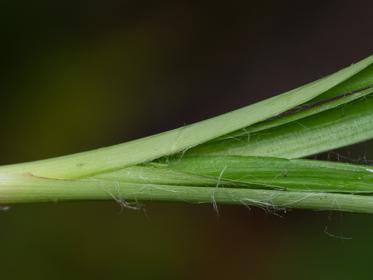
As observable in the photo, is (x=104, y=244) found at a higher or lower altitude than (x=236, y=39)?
lower

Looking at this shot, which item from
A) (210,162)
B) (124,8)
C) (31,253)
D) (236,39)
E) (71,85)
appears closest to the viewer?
(210,162)

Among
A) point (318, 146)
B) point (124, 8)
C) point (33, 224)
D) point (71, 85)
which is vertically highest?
point (124, 8)

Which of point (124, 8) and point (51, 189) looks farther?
point (124, 8)

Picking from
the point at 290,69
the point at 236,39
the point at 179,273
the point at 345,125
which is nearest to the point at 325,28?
the point at 290,69

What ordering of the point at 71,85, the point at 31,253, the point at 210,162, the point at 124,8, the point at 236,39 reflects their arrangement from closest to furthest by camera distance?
1. the point at 210,162
2. the point at 31,253
3. the point at 71,85
4. the point at 124,8
5. the point at 236,39

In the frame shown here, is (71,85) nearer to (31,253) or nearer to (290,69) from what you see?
(31,253)

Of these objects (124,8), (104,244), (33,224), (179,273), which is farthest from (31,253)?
(124,8)
